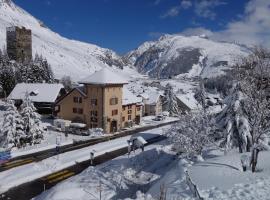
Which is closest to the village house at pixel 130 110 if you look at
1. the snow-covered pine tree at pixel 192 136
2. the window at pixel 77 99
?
the window at pixel 77 99

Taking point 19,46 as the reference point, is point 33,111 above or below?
below

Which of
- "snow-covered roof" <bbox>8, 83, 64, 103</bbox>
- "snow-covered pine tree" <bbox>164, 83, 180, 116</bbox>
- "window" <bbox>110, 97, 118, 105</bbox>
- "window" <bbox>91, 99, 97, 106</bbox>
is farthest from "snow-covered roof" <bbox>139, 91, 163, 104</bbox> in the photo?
"window" <bbox>91, 99, 97, 106</bbox>

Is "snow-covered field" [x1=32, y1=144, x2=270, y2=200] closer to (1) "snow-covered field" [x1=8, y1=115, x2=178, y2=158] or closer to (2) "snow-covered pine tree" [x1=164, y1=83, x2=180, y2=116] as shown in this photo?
(1) "snow-covered field" [x1=8, y1=115, x2=178, y2=158]

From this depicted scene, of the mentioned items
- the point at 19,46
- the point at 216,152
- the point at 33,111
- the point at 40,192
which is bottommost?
the point at 40,192

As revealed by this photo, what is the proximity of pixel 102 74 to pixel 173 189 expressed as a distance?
50344 mm

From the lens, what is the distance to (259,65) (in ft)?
87.2

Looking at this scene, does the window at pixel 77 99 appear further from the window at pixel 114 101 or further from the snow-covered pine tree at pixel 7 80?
the snow-covered pine tree at pixel 7 80

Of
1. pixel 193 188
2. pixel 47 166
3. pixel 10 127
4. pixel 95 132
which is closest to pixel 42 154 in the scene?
pixel 47 166

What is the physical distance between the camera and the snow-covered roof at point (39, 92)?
7719 centimetres

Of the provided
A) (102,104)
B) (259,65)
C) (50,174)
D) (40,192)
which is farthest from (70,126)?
(259,65)

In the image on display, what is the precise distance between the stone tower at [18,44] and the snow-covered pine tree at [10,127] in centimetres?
12493

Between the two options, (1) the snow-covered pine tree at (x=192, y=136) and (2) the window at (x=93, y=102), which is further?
(2) the window at (x=93, y=102)

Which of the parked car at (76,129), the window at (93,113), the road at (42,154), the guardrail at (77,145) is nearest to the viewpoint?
the road at (42,154)

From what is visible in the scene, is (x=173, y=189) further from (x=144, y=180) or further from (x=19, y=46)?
(x=19, y=46)
